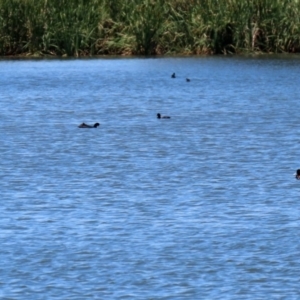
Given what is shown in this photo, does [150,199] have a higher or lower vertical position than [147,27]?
higher

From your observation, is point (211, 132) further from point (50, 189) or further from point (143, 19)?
point (143, 19)

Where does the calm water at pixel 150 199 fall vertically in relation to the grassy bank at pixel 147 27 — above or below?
above

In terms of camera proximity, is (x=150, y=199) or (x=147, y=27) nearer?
(x=150, y=199)

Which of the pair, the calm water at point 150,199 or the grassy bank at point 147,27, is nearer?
the calm water at point 150,199

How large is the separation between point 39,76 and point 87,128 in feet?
36.6

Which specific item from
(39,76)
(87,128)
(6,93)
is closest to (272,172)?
(87,128)

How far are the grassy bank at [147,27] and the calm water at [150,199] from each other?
25.7 feet

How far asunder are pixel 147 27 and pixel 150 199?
821 inches

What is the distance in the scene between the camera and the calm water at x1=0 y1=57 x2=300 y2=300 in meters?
8.43

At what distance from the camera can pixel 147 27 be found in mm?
31969

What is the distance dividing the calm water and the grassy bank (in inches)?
309

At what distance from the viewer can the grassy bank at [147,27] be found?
31.4 metres

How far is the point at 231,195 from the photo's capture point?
11.6 metres

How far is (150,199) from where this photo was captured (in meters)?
11.4
